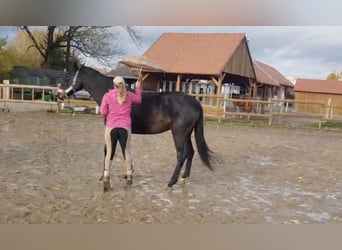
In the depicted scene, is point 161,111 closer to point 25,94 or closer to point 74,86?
point 74,86

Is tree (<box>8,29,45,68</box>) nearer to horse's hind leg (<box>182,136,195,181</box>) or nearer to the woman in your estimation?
the woman

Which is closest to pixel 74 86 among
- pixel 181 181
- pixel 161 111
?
pixel 161 111

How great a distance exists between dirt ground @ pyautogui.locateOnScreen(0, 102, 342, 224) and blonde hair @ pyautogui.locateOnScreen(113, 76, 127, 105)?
1.60 ft

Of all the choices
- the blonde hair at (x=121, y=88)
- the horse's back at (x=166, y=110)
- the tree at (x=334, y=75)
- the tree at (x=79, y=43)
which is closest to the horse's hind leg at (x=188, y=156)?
the horse's back at (x=166, y=110)

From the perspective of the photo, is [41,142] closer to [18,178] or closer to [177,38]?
[18,178]

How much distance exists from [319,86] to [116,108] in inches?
61.9

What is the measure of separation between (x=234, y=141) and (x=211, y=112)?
2.87ft

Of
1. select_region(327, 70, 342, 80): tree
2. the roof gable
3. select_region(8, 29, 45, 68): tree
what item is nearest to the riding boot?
the roof gable

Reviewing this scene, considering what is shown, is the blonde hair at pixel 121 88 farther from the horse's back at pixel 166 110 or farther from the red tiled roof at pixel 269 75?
the red tiled roof at pixel 269 75

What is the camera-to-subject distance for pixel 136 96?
2199 mm

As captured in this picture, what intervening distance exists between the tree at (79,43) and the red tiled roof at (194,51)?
0.20 m

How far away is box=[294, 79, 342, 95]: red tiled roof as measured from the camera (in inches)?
97.7

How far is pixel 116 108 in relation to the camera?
7.10ft
